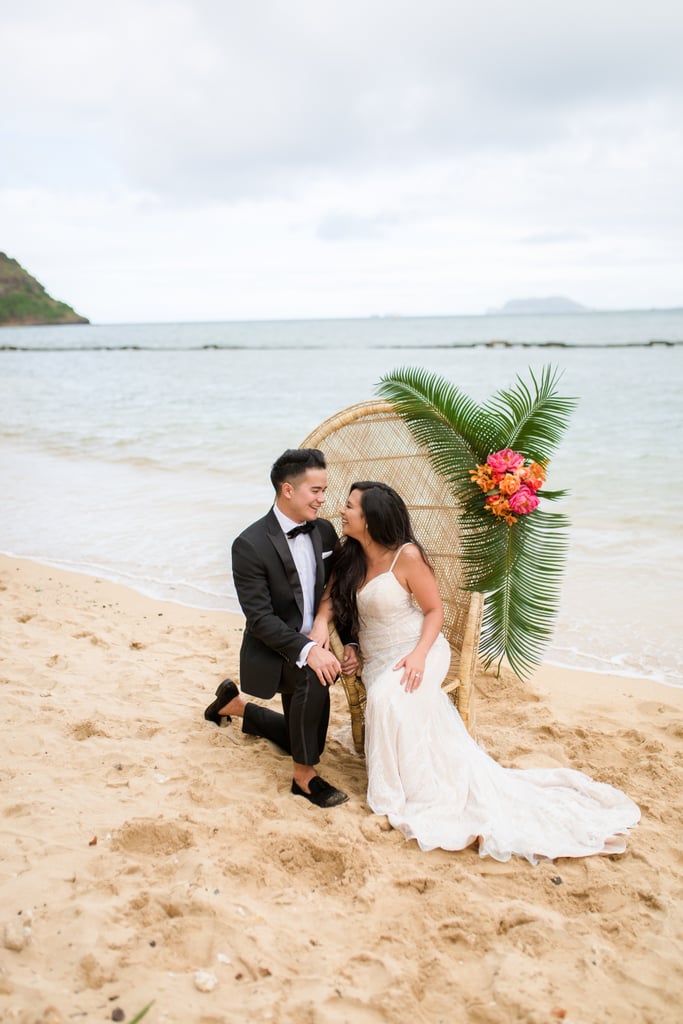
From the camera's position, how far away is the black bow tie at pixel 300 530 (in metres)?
3.91

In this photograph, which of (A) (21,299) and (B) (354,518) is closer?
(B) (354,518)

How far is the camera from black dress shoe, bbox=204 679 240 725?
4332 millimetres

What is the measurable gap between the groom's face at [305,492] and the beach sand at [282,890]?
1.28 metres

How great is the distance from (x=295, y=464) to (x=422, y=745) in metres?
1.42

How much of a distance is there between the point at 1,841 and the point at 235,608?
369 cm

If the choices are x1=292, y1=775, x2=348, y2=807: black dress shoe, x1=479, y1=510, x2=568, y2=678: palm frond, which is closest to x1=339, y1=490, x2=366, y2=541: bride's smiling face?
x1=479, y1=510, x2=568, y2=678: palm frond

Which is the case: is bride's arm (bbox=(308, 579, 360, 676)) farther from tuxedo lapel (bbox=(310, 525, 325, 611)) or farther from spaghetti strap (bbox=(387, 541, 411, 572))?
spaghetti strap (bbox=(387, 541, 411, 572))

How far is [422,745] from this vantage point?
3.59 m

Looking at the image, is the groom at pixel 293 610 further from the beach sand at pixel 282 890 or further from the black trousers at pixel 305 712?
the beach sand at pixel 282 890

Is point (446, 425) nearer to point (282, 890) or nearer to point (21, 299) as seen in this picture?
point (282, 890)

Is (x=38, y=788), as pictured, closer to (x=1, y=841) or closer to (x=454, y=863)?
(x=1, y=841)

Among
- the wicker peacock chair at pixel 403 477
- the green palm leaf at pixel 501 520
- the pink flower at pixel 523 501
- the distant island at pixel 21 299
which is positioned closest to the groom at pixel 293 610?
the wicker peacock chair at pixel 403 477

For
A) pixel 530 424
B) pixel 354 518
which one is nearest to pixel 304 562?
pixel 354 518

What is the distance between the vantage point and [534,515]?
4348 mm
